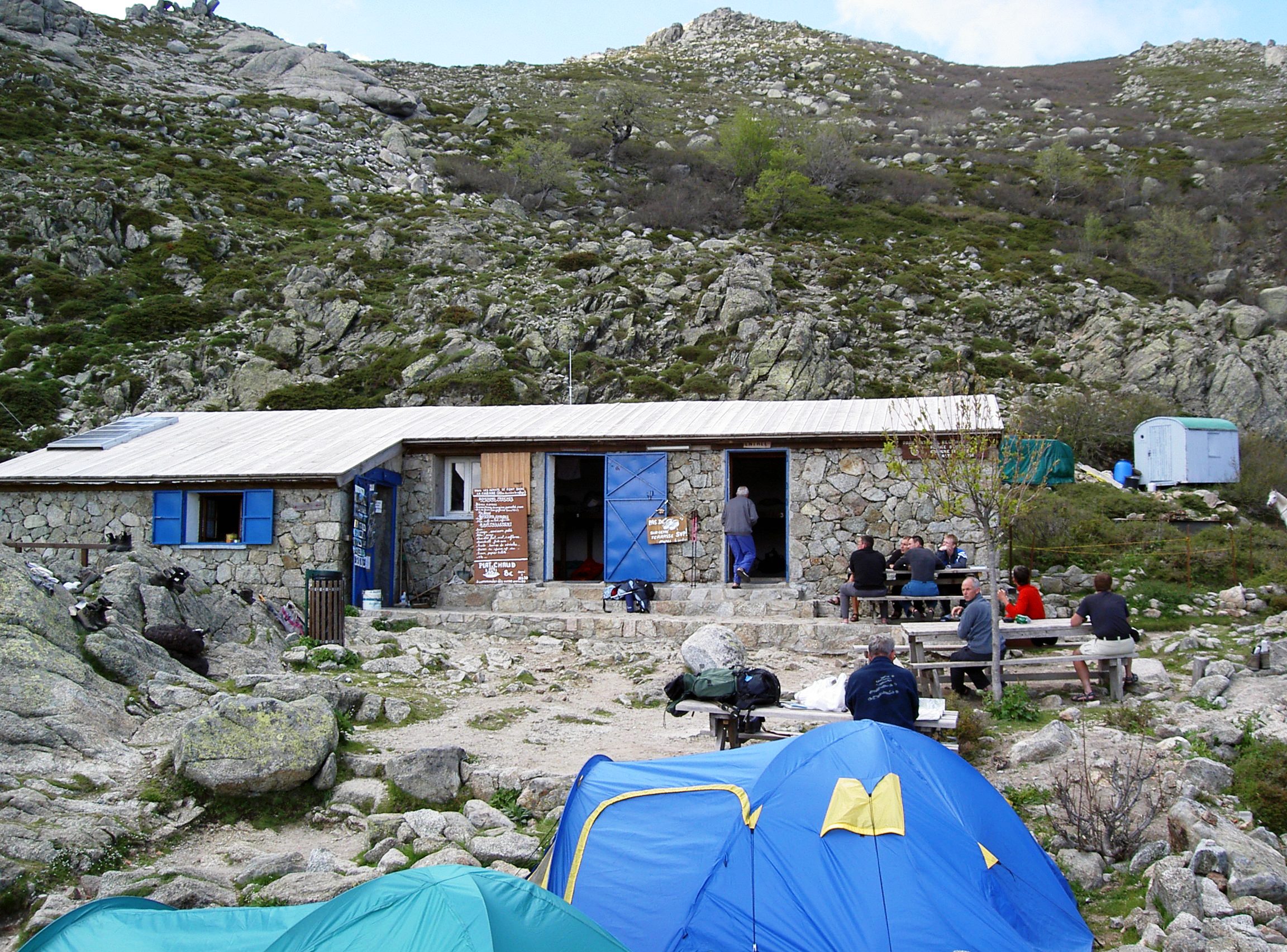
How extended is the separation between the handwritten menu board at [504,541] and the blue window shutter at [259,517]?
10.8 feet

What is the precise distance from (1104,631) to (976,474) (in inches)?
73.7

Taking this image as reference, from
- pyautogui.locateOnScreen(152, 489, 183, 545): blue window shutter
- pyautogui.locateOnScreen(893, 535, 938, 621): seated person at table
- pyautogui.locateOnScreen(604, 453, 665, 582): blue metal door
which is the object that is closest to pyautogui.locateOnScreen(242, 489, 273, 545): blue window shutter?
pyautogui.locateOnScreen(152, 489, 183, 545): blue window shutter

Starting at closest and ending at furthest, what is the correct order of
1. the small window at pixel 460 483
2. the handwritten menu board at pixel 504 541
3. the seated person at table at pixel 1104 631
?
the seated person at table at pixel 1104 631, the handwritten menu board at pixel 504 541, the small window at pixel 460 483

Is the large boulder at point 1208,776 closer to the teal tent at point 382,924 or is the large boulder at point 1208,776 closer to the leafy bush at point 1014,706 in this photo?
the leafy bush at point 1014,706

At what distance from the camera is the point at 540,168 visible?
4284 centimetres

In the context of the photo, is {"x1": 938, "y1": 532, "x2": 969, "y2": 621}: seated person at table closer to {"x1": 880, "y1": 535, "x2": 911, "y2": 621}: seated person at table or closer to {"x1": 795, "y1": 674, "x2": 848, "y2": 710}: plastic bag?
{"x1": 880, "y1": 535, "x2": 911, "y2": 621}: seated person at table

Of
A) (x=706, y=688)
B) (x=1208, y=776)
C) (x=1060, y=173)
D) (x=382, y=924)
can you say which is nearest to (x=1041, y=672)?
(x=1208, y=776)

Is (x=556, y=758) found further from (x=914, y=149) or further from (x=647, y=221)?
(x=914, y=149)

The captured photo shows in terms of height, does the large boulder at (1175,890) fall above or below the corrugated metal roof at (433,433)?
below

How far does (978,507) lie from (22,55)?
4909 centimetres

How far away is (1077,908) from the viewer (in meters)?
5.42

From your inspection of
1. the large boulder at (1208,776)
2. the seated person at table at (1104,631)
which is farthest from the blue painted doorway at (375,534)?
the large boulder at (1208,776)

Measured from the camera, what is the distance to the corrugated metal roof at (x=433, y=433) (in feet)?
49.8

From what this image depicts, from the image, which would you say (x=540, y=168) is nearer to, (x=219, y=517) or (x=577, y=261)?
(x=577, y=261)
